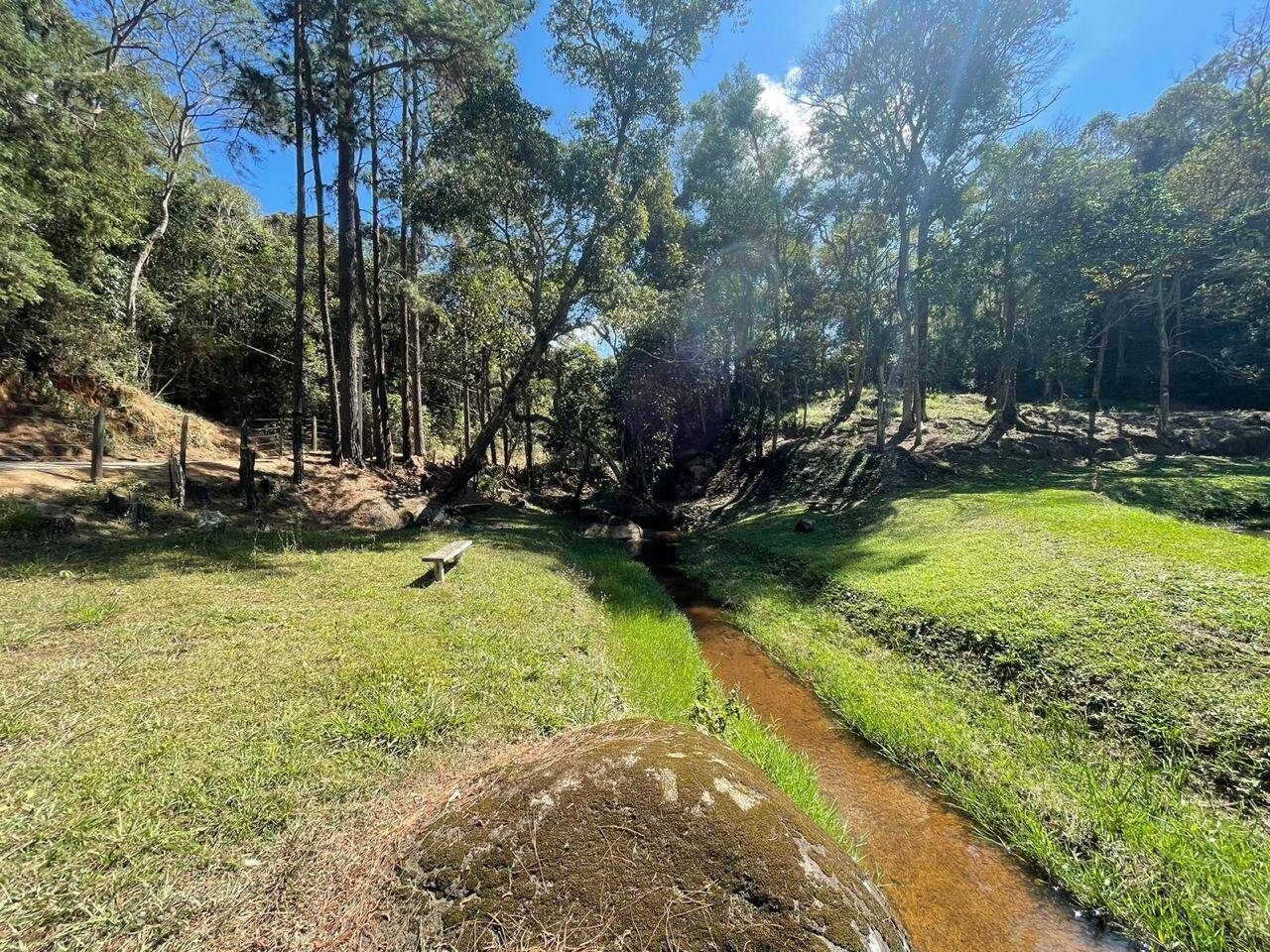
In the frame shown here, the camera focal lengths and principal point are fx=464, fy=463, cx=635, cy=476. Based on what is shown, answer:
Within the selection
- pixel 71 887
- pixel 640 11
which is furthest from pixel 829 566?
pixel 640 11

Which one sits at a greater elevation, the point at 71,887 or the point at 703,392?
the point at 703,392

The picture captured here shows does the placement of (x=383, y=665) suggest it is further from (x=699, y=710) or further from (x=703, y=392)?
(x=703, y=392)

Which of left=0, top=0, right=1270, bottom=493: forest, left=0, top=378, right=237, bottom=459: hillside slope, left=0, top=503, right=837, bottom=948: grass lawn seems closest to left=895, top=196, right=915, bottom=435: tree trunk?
left=0, top=0, right=1270, bottom=493: forest

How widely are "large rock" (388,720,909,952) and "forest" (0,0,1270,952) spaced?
21mm

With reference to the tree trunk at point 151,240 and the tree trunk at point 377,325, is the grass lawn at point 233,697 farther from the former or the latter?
the tree trunk at point 151,240

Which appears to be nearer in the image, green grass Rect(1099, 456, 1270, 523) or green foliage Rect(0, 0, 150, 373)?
green grass Rect(1099, 456, 1270, 523)

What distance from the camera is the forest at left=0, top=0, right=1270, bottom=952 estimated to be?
2623 millimetres

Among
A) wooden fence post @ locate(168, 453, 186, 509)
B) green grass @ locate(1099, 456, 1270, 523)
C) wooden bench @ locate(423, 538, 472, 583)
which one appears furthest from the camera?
green grass @ locate(1099, 456, 1270, 523)

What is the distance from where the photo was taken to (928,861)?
3889mm

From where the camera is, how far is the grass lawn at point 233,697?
2.52 meters

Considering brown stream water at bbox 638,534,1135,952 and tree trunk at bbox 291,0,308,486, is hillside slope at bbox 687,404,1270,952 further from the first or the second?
tree trunk at bbox 291,0,308,486

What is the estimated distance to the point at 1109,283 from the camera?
19.0m

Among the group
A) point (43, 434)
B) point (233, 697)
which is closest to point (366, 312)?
point (43, 434)

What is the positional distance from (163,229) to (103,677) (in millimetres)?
26204
